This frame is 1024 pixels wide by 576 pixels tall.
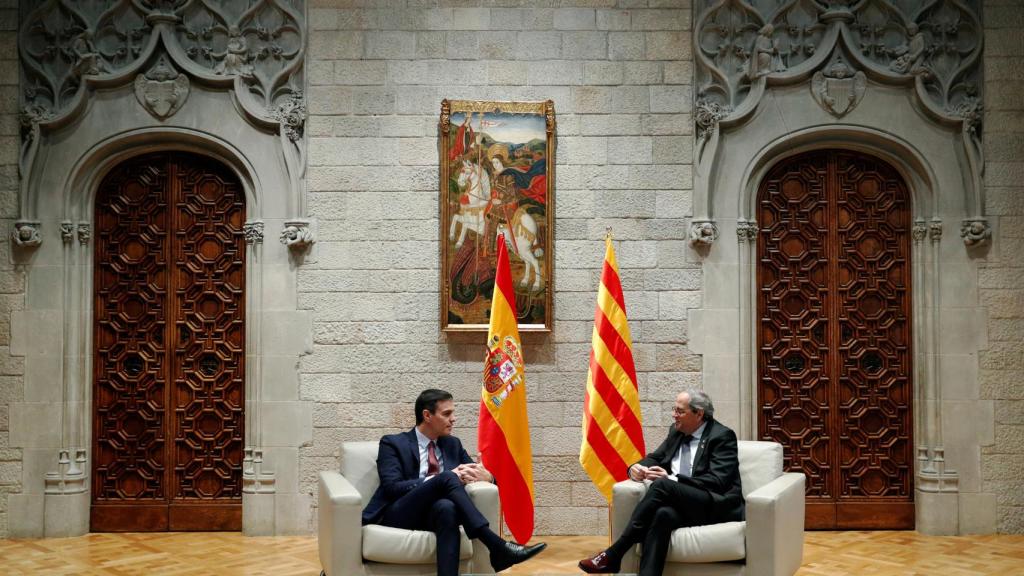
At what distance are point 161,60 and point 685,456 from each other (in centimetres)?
474

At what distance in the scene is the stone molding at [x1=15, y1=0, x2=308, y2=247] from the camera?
6746 mm

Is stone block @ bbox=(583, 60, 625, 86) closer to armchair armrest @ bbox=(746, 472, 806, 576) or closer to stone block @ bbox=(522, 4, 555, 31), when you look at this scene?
stone block @ bbox=(522, 4, 555, 31)

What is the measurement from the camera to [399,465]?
512 cm

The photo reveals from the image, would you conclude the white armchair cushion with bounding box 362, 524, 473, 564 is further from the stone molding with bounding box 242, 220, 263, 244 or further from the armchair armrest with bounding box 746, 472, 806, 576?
the stone molding with bounding box 242, 220, 263, 244

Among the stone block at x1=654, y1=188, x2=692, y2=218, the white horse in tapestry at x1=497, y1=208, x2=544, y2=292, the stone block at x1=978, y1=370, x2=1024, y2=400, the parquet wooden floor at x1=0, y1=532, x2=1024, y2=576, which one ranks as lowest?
the parquet wooden floor at x1=0, y1=532, x2=1024, y2=576

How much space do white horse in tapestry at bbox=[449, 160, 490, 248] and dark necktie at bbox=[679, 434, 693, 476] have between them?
229 cm

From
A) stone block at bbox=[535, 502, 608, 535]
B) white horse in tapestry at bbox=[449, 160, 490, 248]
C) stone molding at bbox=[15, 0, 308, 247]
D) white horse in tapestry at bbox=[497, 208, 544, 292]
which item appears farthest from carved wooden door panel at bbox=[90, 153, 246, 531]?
stone block at bbox=[535, 502, 608, 535]

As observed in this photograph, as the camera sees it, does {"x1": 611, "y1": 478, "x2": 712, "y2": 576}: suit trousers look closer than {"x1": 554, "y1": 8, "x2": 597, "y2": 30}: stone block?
Yes

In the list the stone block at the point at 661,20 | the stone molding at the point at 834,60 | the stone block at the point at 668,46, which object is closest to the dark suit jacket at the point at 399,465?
the stone molding at the point at 834,60

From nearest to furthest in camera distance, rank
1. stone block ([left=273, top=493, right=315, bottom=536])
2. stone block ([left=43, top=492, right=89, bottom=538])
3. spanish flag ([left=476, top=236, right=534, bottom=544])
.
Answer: spanish flag ([left=476, top=236, right=534, bottom=544]), stone block ([left=43, top=492, right=89, bottom=538]), stone block ([left=273, top=493, right=315, bottom=536])

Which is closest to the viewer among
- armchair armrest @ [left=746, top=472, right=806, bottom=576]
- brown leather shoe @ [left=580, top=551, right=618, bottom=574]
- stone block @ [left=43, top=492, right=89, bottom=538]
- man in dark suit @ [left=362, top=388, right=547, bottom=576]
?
armchair armrest @ [left=746, top=472, right=806, bottom=576]

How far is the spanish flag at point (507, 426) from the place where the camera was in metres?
5.91

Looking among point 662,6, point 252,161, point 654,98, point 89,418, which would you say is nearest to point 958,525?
point 654,98

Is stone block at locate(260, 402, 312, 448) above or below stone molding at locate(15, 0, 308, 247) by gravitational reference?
below
